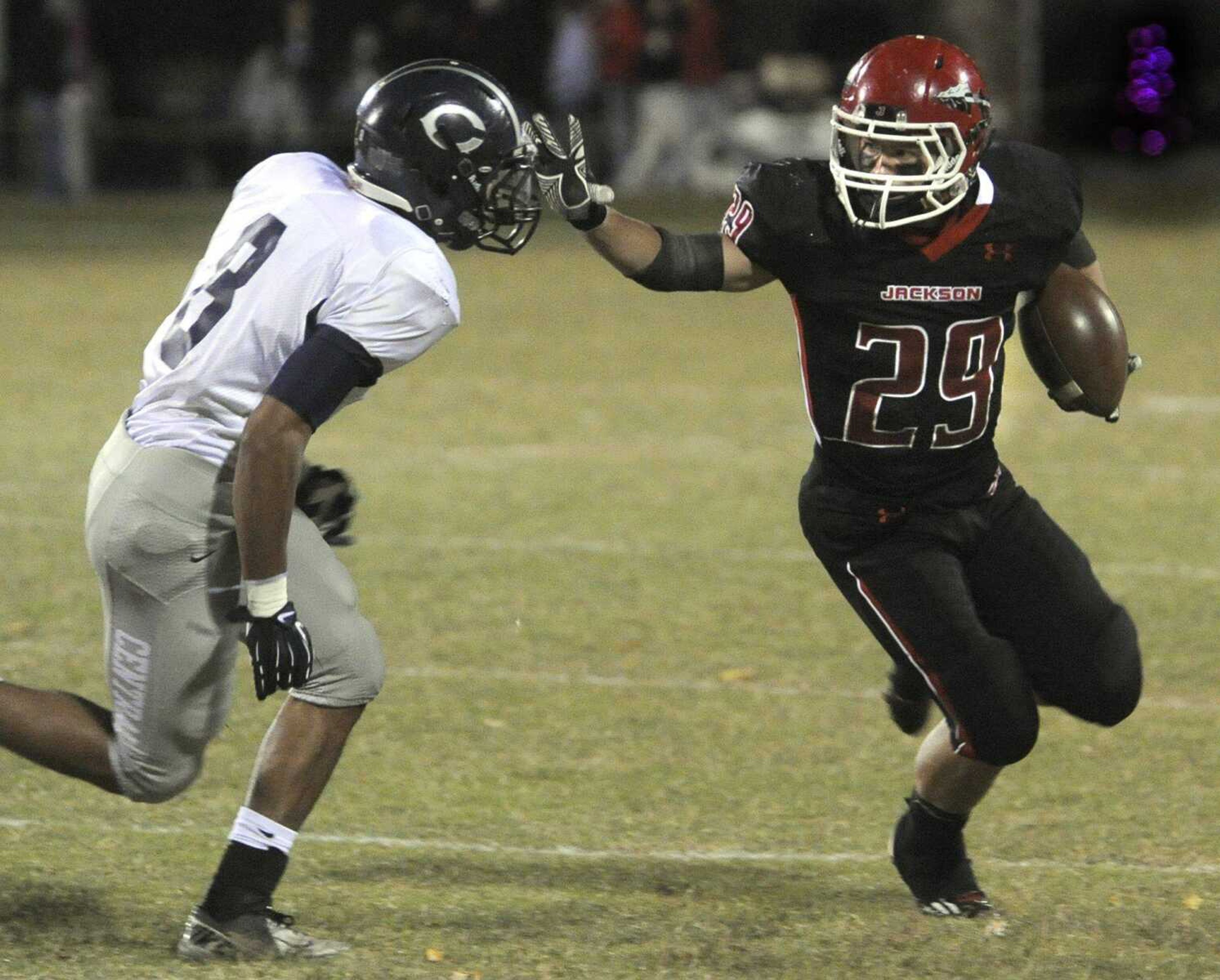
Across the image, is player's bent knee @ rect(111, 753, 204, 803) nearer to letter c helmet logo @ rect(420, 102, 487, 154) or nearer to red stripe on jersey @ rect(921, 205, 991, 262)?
letter c helmet logo @ rect(420, 102, 487, 154)

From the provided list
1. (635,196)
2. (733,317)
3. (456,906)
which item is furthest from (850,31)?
(456,906)

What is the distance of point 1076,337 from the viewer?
4484mm

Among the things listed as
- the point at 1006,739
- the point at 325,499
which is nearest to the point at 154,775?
the point at 325,499

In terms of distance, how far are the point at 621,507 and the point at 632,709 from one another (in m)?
2.54

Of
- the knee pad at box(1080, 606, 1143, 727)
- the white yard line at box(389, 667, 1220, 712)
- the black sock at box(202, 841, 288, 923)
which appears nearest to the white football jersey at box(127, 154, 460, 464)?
the black sock at box(202, 841, 288, 923)

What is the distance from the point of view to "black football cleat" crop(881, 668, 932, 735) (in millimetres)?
4605

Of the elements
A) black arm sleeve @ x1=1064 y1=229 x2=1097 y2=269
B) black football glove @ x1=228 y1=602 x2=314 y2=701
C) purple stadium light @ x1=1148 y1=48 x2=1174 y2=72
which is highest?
black arm sleeve @ x1=1064 y1=229 x2=1097 y2=269

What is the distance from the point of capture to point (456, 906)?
4332 millimetres

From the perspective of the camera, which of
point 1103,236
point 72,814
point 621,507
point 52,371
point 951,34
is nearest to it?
point 72,814

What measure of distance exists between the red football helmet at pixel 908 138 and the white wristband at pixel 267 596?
1353 mm

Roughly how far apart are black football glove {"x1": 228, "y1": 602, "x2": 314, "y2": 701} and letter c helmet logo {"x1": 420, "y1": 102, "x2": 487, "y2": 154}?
3.02ft

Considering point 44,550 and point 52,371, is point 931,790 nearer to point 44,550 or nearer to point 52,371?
point 44,550

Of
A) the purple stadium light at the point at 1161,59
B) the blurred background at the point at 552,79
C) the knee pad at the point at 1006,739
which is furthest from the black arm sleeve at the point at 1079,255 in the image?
the purple stadium light at the point at 1161,59

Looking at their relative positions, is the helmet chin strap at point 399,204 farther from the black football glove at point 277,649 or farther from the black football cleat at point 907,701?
the black football cleat at point 907,701
